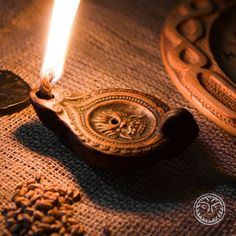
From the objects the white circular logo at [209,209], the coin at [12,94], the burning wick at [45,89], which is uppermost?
the burning wick at [45,89]

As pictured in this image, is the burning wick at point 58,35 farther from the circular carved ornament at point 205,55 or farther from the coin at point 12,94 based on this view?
the circular carved ornament at point 205,55

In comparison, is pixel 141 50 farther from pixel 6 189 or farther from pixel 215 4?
pixel 6 189

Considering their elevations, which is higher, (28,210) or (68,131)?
(68,131)

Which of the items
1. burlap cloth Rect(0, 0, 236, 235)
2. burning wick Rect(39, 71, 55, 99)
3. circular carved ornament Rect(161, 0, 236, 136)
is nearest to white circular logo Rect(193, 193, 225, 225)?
burlap cloth Rect(0, 0, 236, 235)

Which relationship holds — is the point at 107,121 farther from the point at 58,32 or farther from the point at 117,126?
the point at 58,32

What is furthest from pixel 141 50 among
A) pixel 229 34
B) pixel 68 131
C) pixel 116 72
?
pixel 68 131

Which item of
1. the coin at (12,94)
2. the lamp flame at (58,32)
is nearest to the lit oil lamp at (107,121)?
the lamp flame at (58,32)

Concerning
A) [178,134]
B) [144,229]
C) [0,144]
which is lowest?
[0,144]

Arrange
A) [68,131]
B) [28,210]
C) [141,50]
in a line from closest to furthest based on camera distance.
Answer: [28,210] → [68,131] → [141,50]
